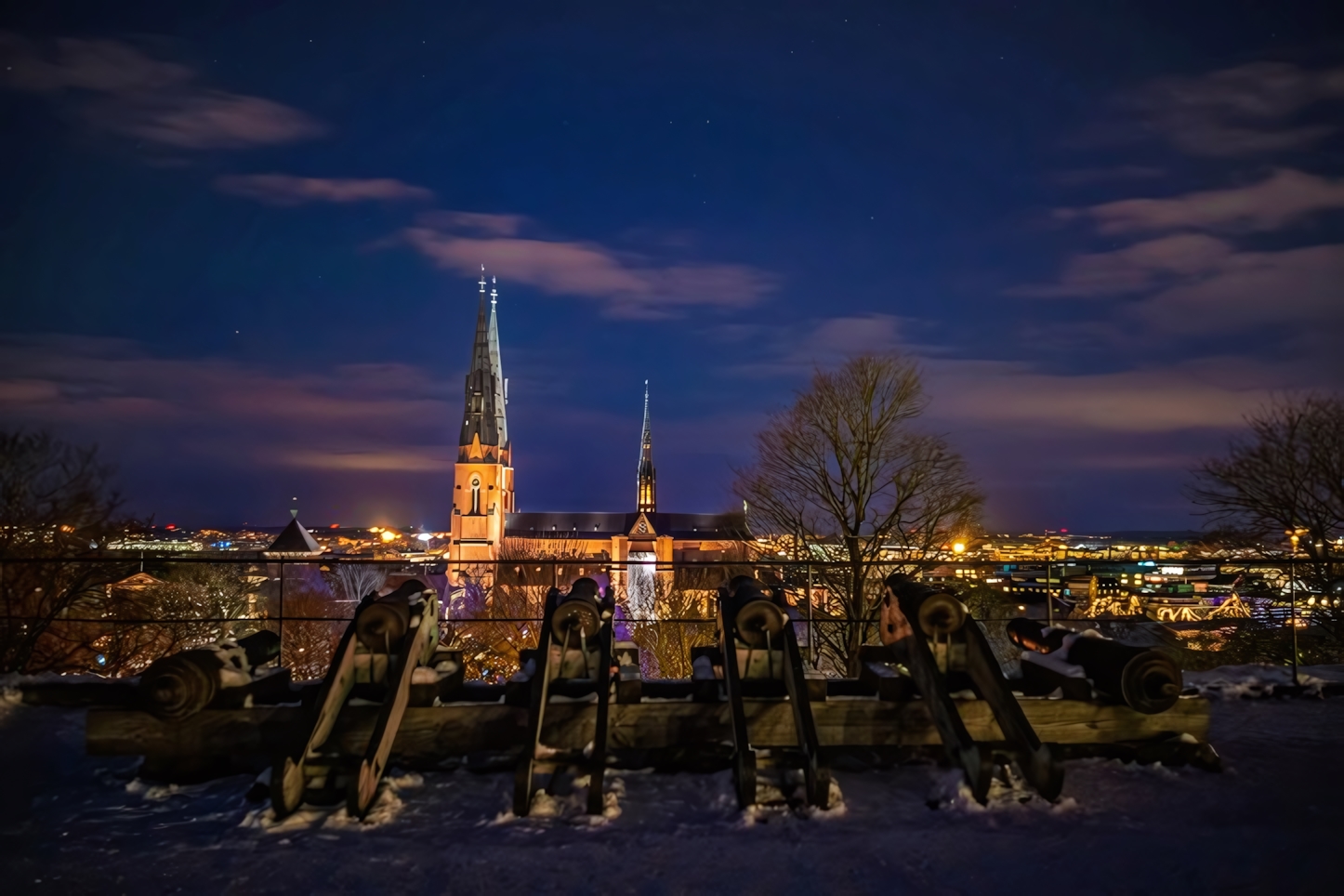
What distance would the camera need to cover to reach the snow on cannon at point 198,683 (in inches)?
169

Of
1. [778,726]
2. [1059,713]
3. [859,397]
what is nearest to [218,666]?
[778,726]

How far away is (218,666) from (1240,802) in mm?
5434

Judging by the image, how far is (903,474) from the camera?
1764 centimetres

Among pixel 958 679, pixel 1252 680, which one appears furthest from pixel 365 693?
pixel 1252 680

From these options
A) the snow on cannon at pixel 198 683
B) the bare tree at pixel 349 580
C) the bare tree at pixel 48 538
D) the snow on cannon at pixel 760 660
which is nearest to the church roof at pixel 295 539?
the bare tree at pixel 349 580

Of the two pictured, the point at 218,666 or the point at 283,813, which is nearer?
the point at 283,813

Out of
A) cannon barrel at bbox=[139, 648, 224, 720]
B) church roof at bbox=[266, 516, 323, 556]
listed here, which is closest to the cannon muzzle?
cannon barrel at bbox=[139, 648, 224, 720]

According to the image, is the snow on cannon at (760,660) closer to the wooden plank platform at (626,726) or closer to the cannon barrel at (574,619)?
the wooden plank platform at (626,726)

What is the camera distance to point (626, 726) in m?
4.47

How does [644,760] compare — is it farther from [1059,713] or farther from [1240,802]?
[1240,802]

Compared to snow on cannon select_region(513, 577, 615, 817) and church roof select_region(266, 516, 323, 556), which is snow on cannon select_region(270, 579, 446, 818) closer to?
snow on cannon select_region(513, 577, 615, 817)

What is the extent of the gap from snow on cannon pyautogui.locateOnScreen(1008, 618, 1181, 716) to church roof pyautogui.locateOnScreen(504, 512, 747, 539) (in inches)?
3751

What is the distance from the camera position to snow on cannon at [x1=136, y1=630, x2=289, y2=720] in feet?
14.1

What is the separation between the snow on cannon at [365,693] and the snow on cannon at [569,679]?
25.8 inches
